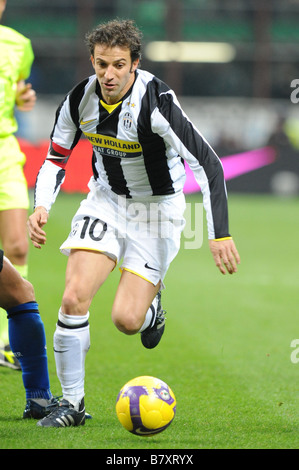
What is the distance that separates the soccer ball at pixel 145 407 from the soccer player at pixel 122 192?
364 millimetres

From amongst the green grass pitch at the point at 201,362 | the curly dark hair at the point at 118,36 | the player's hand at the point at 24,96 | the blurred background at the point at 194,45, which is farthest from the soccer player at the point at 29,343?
the blurred background at the point at 194,45

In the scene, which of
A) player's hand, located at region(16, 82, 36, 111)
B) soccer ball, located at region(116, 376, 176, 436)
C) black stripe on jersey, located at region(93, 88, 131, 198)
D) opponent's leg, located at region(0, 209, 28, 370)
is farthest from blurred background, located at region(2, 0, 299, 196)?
soccer ball, located at region(116, 376, 176, 436)

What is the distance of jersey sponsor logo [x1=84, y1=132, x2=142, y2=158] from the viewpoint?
4512 millimetres

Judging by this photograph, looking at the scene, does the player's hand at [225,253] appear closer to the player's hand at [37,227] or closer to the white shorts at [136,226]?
the white shorts at [136,226]

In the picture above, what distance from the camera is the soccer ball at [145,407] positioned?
3789 mm

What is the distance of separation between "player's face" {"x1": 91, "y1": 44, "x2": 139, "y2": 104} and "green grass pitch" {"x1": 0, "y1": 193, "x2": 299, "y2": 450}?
1.81 m

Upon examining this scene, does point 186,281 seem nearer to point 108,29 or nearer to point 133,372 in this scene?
point 133,372

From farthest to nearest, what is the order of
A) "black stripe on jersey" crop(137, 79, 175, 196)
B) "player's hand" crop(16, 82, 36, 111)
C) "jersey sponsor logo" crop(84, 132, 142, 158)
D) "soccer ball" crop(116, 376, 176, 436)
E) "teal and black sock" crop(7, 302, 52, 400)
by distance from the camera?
1. "player's hand" crop(16, 82, 36, 111)
2. "jersey sponsor logo" crop(84, 132, 142, 158)
3. "black stripe on jersey" crop(137, 79, 175, 196)
4. "teal and black sock" crop(7, 302, 52, 400)
5. "soccer ball" crop(116, 376, 176, 436)

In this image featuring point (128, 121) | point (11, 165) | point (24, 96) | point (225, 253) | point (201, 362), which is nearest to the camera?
point (225, 253)

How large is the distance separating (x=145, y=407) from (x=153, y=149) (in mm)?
1549

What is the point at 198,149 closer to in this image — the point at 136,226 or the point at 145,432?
the point at 136,226

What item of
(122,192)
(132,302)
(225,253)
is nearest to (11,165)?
(122,192)

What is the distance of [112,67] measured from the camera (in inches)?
169

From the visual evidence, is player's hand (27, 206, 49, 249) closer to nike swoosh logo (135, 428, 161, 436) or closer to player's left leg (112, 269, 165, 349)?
player's left leg (112, 269, 165, 349)
